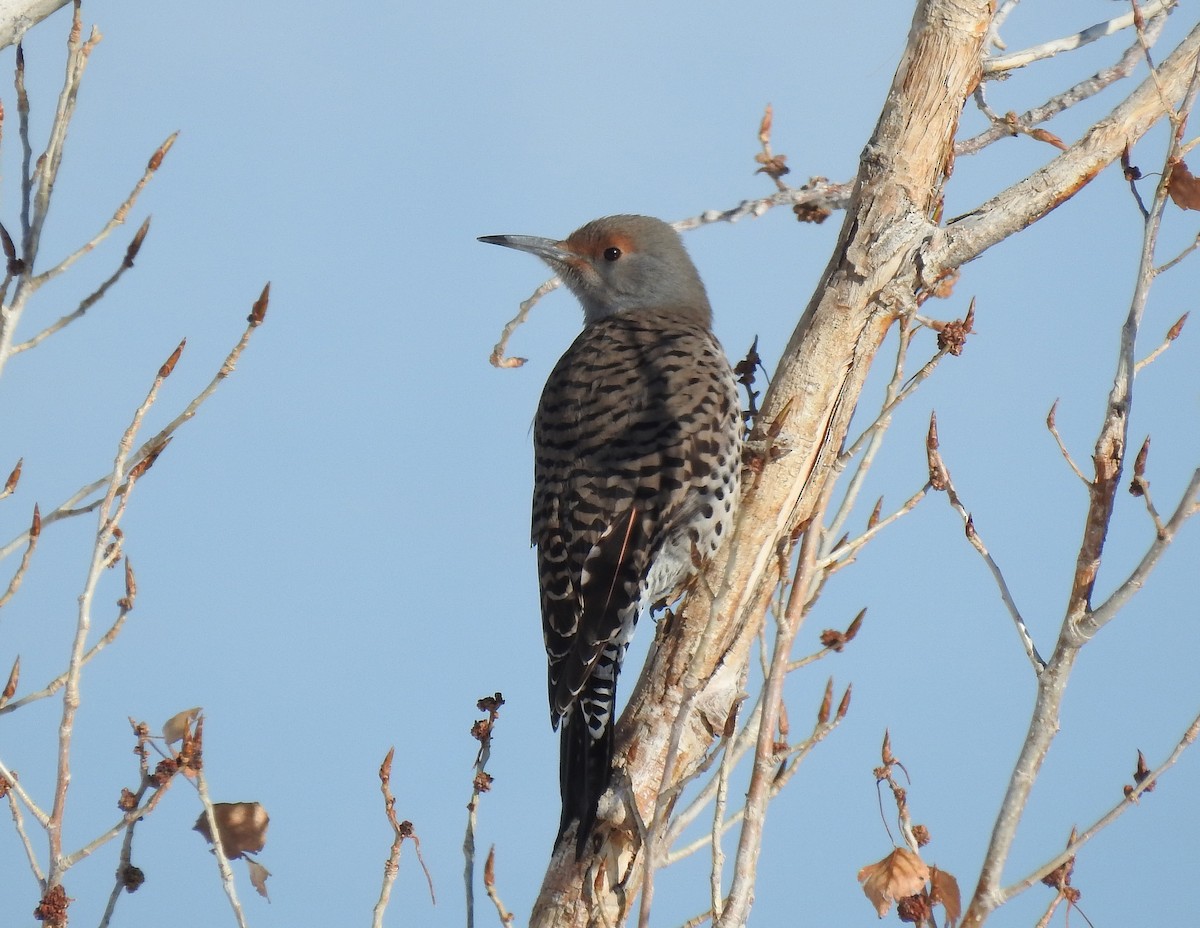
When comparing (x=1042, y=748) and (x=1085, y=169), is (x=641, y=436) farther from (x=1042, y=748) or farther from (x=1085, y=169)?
(x=1042, y=748)

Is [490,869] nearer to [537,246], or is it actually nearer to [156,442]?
[156,442]

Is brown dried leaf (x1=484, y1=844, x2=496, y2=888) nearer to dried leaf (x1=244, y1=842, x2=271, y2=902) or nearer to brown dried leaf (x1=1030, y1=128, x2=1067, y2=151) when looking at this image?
dried leaf (x1=244, y1=842, x2=271, y2=902)

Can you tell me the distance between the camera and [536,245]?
19.5ft

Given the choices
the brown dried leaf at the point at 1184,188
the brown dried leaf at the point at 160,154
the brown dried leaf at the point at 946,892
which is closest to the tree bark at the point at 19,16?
the brown dried leaf at the point at 160,154

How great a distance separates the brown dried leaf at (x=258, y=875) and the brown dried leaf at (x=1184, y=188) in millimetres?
2826

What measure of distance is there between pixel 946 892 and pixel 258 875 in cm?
165

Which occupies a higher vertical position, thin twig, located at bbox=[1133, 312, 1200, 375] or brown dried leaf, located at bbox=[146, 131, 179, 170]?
brown dried leaf, located at bbox=[146, 131, 179, 170]

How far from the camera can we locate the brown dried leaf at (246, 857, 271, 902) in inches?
131

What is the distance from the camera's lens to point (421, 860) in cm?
333

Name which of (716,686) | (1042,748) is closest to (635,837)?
(716,686)

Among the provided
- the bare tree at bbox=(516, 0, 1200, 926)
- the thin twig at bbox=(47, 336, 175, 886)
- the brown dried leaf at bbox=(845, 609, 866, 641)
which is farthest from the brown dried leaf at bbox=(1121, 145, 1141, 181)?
the thin twig at bbox=(47, 336, 175, 886)

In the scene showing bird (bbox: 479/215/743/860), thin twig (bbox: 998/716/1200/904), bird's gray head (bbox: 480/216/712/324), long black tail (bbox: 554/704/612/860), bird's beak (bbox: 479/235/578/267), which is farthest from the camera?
bird's beak (bbox: 479/235/578/267)

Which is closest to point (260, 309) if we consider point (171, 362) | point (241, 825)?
point (171, 362)

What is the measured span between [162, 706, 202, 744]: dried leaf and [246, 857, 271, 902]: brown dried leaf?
34cm
